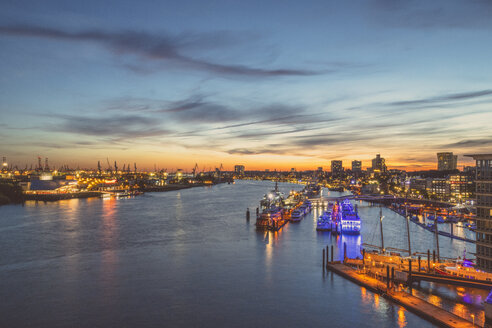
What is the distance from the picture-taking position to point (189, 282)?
1659 cm

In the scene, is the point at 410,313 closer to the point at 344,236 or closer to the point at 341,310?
the point at 341,310

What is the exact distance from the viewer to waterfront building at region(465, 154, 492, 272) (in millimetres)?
13656

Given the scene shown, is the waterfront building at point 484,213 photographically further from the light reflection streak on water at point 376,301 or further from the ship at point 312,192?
the ship at point 312,192

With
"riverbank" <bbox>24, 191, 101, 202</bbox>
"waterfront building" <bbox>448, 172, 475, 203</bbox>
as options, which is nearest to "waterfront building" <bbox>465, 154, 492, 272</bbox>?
"waterfront building" <bbox>448, 172, 475, 203</bbox>

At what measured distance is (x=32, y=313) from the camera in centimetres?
1309

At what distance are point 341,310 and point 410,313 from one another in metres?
2.46

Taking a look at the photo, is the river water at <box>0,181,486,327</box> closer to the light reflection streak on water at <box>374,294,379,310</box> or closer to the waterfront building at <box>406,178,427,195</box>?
the light reflection streak on water at <box>374,294,379,310</box>

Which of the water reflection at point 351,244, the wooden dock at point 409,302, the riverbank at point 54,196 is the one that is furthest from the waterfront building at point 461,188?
the riverbank at point 54,196

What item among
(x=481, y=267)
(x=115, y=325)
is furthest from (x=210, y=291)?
(x=481, y=267)

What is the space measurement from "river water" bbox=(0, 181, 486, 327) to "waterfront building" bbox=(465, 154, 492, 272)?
1.44 m

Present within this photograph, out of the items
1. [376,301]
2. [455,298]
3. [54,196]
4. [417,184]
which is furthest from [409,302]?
[417,184]

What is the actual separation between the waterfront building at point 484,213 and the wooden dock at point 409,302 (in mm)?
3216

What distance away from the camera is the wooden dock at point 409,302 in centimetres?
1152

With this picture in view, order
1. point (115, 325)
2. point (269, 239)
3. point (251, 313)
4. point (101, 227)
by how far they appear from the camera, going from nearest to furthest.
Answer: point (115, 325)
point (251, 313)
point (269, 239)
point (101, 227)
